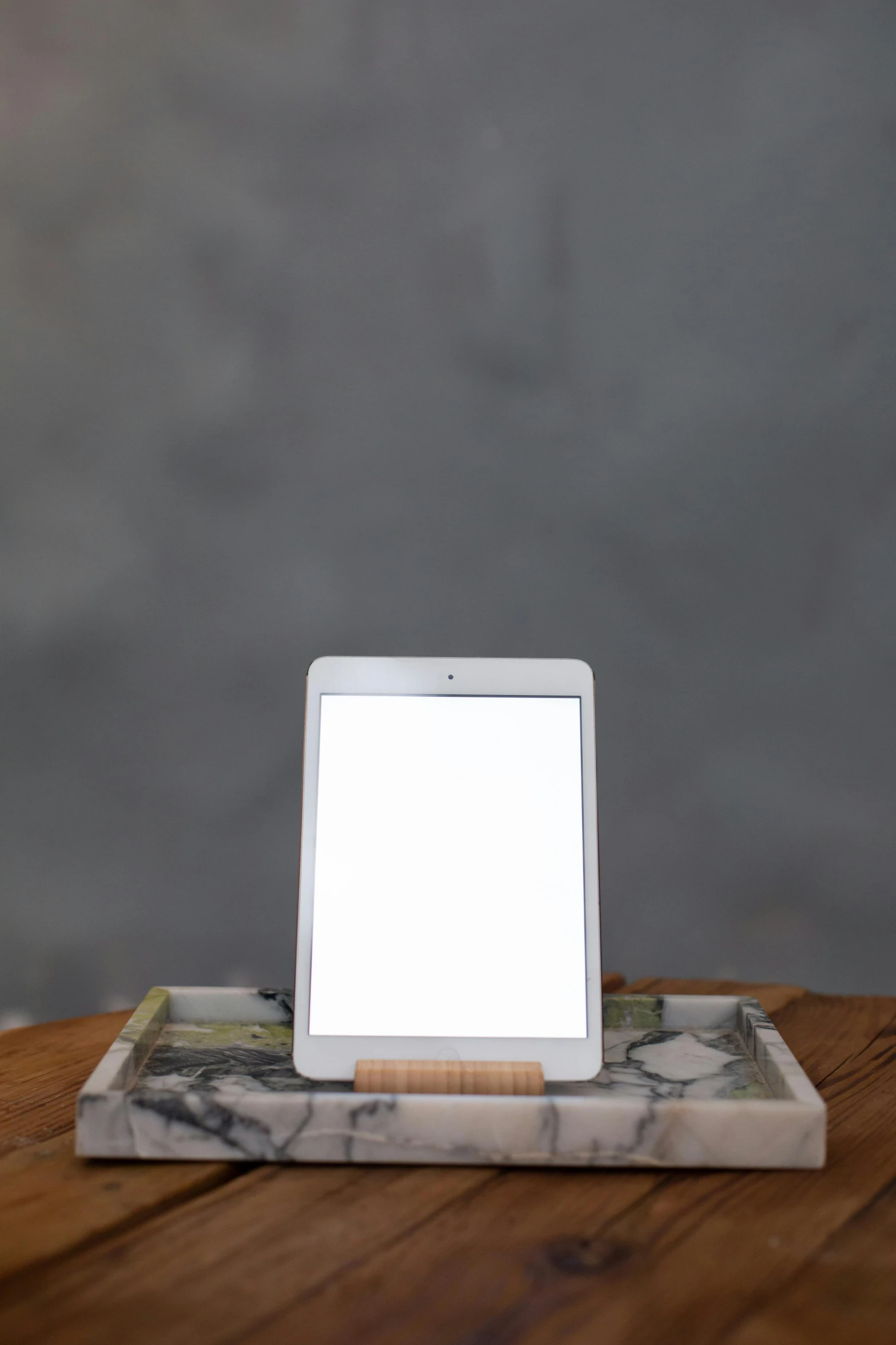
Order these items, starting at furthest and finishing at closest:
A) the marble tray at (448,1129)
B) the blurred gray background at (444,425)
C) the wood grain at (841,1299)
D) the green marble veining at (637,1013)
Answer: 1. the blurred gray background at (444,425)
2. the green marble veining at (637,1013)
3. the marble tray at (448,1129)
4. the wood grain at (841,1299)

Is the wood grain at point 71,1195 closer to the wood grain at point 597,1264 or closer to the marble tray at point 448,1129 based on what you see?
the marble tray at point 448,1129

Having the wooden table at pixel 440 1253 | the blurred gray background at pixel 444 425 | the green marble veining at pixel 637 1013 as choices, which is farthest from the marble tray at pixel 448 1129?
the blurred gray background at pixel 444 425

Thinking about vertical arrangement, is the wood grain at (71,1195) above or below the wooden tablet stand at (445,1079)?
below

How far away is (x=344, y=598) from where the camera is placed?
1.46 m

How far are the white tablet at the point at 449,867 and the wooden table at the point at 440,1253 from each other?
0.30 ft

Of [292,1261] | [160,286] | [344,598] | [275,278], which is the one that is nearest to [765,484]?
[344,598]

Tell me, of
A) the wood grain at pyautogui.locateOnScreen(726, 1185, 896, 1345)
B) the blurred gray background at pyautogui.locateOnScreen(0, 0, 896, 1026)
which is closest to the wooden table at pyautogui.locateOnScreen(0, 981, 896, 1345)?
the wood grain at pyautogui.locateOnScreen(726, 1185, 896, 1345)

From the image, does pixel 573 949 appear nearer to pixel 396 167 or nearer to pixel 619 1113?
pixel 619 1113

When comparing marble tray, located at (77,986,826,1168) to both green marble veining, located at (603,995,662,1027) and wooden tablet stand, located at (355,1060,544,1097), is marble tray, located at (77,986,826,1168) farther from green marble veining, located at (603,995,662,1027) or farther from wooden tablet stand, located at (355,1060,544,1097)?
green marble veining, located at (603,995,662,1027)

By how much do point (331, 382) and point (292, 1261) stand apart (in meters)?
1.21

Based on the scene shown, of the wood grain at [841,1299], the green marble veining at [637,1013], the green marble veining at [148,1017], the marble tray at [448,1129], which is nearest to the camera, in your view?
the wood grain at [841,1299]

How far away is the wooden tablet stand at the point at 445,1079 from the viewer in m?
0.58

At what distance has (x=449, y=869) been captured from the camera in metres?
0.66

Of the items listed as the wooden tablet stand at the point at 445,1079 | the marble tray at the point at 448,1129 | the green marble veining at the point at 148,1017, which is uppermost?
the green marble veining at the point at 148,1017
